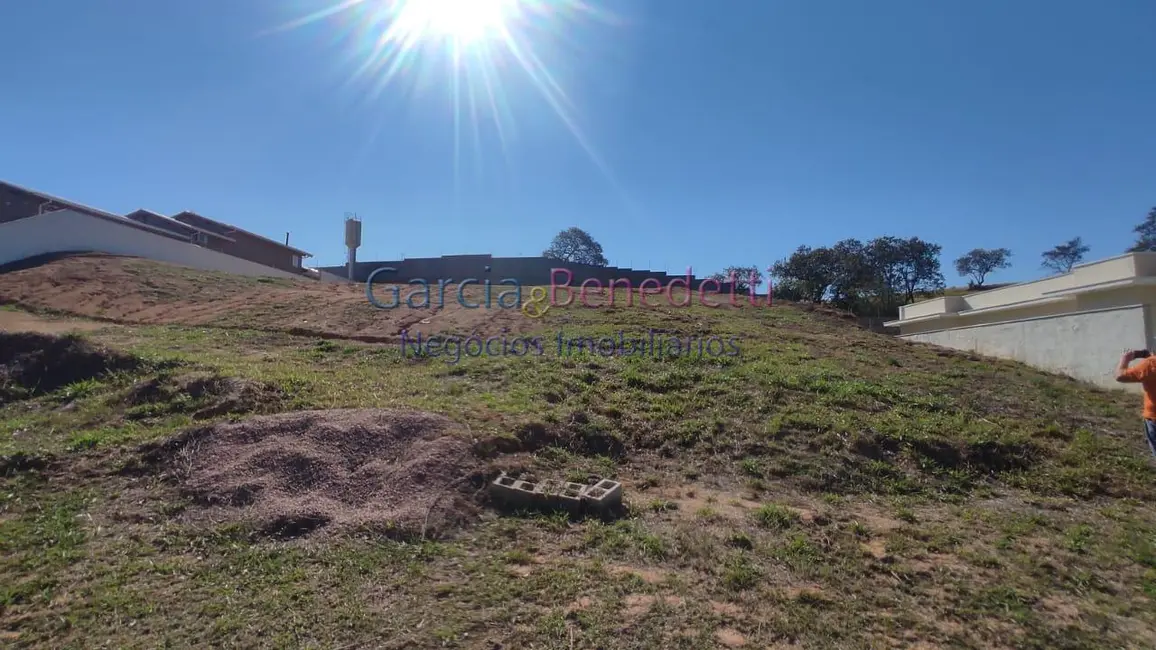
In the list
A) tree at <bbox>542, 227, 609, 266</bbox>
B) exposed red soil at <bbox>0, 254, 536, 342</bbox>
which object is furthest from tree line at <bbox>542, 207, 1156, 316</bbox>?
exposed red soil at <bbox>0, 254, 536, 342</bbox>

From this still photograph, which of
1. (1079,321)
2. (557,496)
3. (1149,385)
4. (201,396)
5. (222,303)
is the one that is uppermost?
(1079,321)

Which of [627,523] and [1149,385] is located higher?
[1149,385]

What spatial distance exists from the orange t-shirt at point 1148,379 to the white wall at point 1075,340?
6242 mm

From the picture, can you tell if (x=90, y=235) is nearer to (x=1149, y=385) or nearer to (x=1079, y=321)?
(x=1149, y=385)

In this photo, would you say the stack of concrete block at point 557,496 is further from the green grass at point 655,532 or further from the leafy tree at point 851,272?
the leafy tree at point 851,272

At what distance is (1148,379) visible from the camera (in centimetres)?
464

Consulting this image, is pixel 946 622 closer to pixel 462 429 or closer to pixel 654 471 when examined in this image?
pixel 654 471

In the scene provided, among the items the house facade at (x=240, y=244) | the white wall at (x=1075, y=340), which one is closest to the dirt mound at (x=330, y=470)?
the white wall at (x=1075, y=340)

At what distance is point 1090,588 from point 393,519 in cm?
380

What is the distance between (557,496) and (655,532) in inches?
26.8

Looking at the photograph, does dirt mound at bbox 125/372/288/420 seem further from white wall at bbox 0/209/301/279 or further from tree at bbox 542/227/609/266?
tree at bbox 542/227/609/266

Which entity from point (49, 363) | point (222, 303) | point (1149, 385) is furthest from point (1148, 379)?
point (222, 303)

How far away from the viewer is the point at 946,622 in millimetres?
2836

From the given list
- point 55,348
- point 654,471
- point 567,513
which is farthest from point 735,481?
point 55,348
